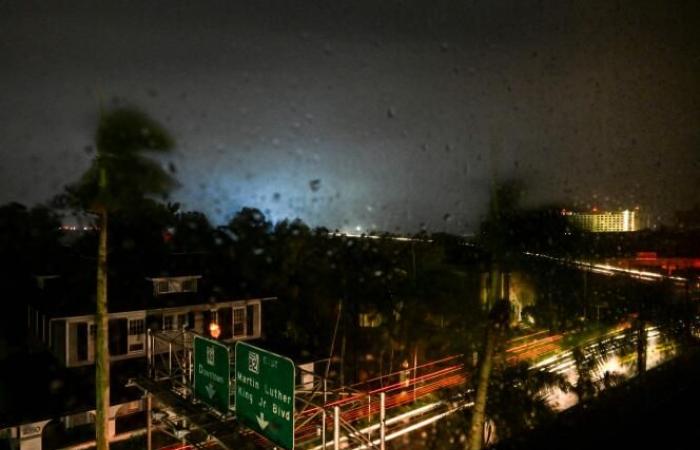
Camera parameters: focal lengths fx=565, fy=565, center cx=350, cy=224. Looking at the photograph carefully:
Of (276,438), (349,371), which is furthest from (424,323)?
(276,438)

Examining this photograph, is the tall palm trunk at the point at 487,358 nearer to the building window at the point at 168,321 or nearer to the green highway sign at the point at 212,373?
the green highway sign at the point at 212,373

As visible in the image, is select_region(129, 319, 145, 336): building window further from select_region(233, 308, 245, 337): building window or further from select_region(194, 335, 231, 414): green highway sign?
select_region(194, 335, 231, 414): green highway sign

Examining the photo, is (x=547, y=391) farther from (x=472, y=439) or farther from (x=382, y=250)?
(x=382, y=250)

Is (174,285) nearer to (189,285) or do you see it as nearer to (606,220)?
(189,285)

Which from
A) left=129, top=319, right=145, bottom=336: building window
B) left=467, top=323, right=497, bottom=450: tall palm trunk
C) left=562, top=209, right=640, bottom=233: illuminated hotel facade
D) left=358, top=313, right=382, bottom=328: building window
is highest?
left=562, top=209, right=640, bottom=233: illuminated hotel facade

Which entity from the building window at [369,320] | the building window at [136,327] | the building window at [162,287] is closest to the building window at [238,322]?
the building window at [162,287]

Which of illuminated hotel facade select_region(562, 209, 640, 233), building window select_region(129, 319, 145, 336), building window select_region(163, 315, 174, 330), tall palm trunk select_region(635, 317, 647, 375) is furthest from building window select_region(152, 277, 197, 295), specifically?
tall palm trunk select_region(635, 317, 647, 375)

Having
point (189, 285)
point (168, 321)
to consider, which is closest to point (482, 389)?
point (168, 321)
